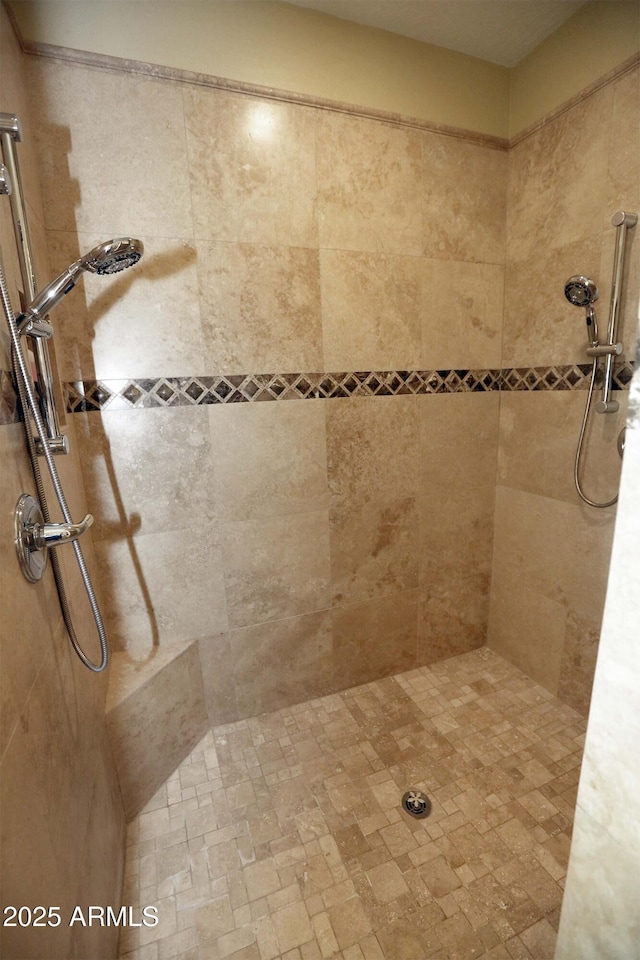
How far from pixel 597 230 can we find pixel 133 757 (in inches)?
90.3

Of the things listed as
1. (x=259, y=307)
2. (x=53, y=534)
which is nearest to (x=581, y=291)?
(x=259, y=307)

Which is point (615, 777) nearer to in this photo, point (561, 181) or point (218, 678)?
point (218, 678)

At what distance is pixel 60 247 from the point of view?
1.20 m

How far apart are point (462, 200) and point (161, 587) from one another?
6.07 feet

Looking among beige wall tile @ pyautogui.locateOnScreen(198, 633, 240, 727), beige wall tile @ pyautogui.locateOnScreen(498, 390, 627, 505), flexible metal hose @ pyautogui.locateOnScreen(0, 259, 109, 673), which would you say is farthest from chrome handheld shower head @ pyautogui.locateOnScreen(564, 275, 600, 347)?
beige wall tile @ pyautogui.locateOnScreen(198, 633, 240, 727)

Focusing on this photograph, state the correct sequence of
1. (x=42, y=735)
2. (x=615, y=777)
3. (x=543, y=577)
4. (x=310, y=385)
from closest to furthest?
(x=615, y=777)
(x=42, y=735)
(x=310, y=385)
(x=543, y=577)

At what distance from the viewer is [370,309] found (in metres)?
1.53

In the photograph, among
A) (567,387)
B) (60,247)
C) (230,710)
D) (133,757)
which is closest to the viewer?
(60,247)

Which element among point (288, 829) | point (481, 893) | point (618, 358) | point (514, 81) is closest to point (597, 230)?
point (618, 358)

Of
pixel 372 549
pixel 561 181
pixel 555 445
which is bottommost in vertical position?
pixel 372 549

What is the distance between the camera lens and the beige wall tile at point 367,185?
1409mm

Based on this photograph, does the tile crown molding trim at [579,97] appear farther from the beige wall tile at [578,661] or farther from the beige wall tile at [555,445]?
the beige wall tile at [578,661]

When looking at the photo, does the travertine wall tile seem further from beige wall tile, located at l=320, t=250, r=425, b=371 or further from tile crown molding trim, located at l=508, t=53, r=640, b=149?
tile crown molding trim, located at l=508, t=53, r=640, b=149

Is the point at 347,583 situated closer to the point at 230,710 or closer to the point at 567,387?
the point at 230,710
